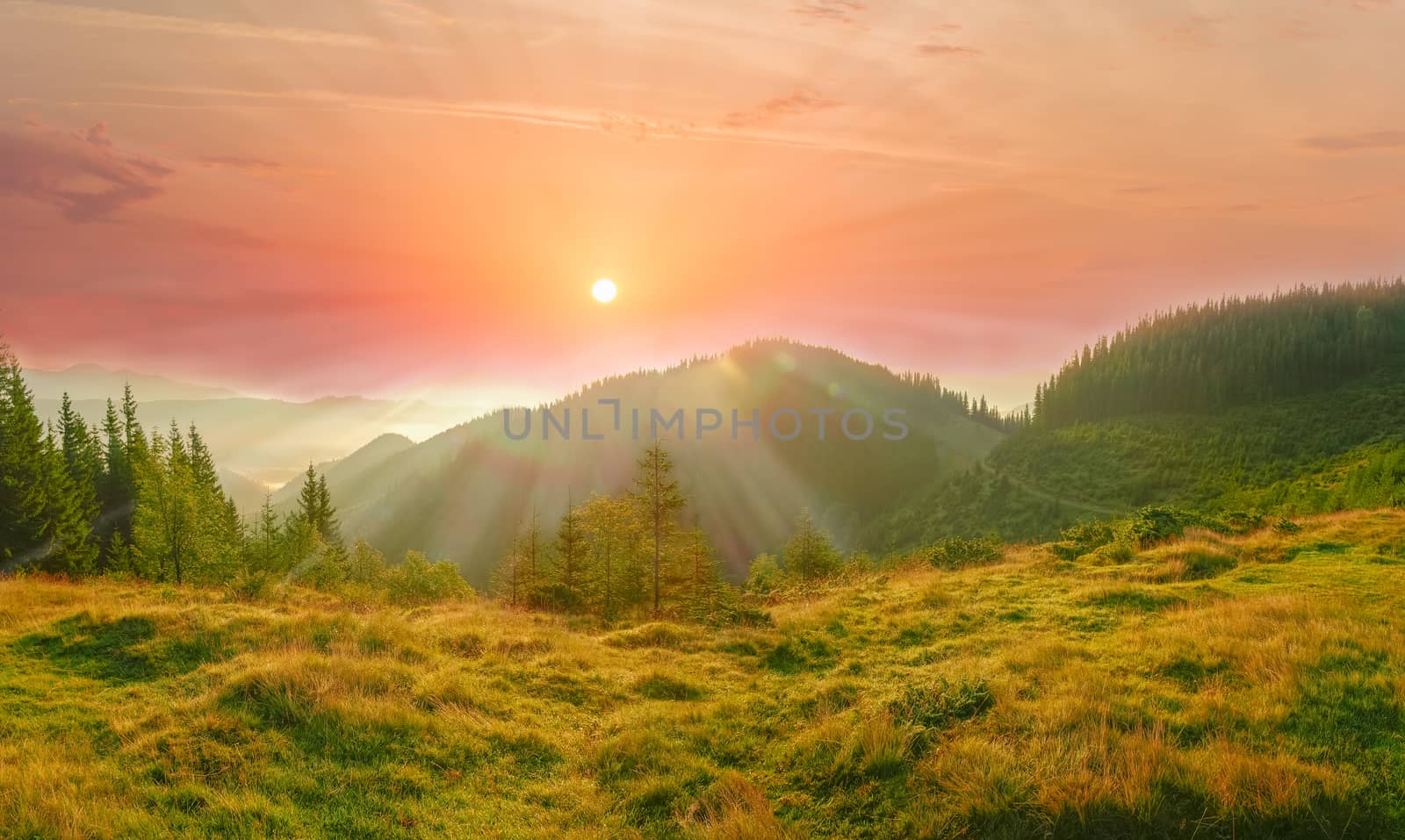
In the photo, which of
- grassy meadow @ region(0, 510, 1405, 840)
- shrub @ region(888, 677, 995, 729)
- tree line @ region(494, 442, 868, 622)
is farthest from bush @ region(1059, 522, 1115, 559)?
shrub @ region(888, 677, 995, 729)

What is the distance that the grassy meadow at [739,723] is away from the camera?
267 inches

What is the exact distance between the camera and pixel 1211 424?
111250mm

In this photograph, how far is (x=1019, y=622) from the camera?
1520cm

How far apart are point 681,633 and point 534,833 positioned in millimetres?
10109

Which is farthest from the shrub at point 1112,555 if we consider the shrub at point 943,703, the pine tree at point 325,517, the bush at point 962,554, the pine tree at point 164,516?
the pine tree at point 325,517

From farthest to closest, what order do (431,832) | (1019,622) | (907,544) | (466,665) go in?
(907,544), (1019,622), (466,665), (431,832)

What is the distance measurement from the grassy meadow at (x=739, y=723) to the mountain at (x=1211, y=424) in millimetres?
41408

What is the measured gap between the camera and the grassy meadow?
6.79 metres

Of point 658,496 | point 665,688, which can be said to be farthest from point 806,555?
point 665,688

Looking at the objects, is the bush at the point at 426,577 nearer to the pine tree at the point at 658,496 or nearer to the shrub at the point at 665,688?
the pine tree at the point at 658,496

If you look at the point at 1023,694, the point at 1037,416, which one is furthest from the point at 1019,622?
the point at 1037,416

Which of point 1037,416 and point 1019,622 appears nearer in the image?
point 1019,622

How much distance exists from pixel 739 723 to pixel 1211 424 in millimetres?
136316

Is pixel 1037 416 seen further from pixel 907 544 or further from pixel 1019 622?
pixel 1019 622
